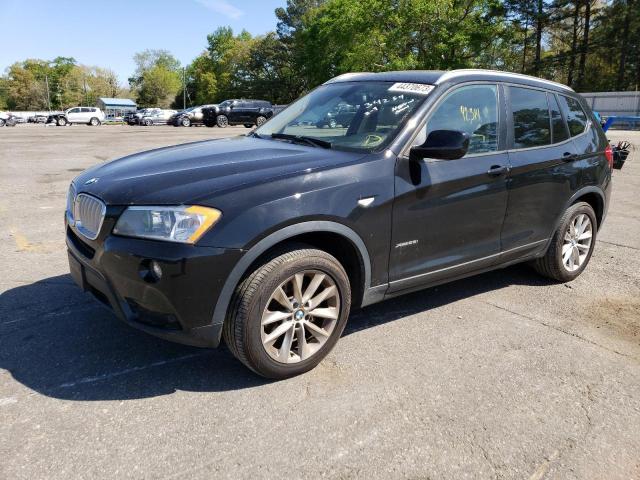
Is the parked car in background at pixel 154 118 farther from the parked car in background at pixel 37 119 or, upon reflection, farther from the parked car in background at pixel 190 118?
the parked car in background at pixel 37 119

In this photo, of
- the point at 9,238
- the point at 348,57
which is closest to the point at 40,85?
the point at 348,57

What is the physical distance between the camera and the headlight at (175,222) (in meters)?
2.62

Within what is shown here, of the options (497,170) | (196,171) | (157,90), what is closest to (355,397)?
(196,171)

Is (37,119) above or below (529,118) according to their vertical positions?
above

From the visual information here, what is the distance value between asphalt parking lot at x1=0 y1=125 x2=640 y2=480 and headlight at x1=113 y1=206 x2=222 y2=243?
2.89 feet

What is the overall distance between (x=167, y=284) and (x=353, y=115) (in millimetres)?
1896

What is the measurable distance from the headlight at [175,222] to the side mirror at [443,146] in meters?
1.37

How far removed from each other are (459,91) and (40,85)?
456 feet

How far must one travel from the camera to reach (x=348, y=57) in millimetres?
47188

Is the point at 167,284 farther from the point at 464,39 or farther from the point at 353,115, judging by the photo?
the point at 464,39

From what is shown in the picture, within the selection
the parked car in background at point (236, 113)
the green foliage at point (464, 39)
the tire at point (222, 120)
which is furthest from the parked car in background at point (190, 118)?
the green foliage at point (464, 39)

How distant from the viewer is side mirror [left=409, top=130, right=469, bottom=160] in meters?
3.20

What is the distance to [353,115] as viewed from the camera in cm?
378

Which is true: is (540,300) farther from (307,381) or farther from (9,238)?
→ (9,238)
